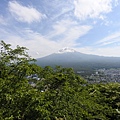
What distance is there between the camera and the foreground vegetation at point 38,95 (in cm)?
606

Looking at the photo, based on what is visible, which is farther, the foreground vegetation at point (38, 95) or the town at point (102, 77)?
the town at point (102, 77)

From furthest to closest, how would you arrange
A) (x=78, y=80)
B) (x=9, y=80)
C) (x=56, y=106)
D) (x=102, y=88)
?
1. (x=102, y=88)
2. (x=78, y=80)
3. (x=9, y=80)
4. (x=56, y=106)

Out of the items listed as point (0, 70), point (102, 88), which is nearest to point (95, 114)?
point (0, 70)

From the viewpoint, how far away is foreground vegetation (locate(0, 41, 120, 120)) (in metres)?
6.06

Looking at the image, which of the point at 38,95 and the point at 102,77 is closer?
the point at 38,95

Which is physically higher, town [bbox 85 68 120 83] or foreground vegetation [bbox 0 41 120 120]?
foreground vegetation [bbox 0 41 120 120]

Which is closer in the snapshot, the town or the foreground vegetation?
the foreground vegetation

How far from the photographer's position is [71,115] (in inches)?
279

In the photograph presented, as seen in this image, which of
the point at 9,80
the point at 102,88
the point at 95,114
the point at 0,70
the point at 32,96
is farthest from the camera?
the point at 102,88

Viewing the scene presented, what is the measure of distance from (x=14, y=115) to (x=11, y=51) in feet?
12.4

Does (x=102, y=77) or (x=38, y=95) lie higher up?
Result: (x=38, y=95)

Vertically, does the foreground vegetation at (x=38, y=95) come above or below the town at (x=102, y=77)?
above

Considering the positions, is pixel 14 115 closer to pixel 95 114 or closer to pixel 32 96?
pixel 32 96

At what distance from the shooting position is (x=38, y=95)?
6230 mm
